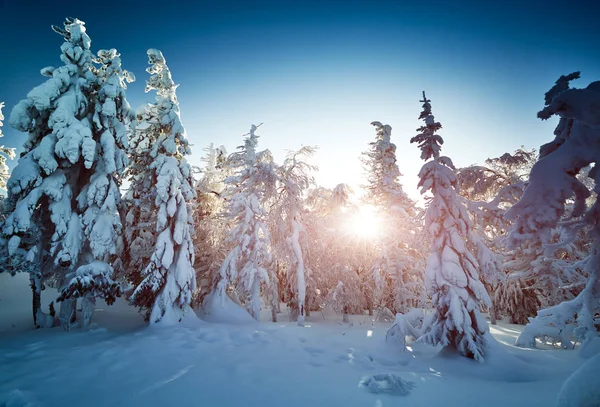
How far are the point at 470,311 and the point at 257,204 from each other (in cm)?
1358

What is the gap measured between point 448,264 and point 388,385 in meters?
5.39

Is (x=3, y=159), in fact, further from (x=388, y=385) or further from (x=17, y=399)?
(x=388, y=385)

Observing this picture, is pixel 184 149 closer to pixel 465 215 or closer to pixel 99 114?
pixel 99 114

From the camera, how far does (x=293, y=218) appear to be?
66.2 feet

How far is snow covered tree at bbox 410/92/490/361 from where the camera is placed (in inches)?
412

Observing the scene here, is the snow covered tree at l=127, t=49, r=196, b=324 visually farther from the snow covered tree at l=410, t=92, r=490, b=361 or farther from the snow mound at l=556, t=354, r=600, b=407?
the snow mound at l=556, t=354, r=600, b=407

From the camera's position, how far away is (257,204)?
19.2 metres

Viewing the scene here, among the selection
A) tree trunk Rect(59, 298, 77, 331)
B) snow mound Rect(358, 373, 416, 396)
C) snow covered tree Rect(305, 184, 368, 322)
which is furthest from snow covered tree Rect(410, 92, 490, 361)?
tree trunk Rect(59, 298, 77, 331)

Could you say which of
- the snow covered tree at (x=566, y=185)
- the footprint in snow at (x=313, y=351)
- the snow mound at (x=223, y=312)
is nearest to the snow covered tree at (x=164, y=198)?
the snow mound at (x=223, y=312)

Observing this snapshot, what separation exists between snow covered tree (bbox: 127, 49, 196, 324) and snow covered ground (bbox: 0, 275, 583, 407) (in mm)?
1778

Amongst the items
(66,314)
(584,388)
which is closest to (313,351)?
(584,388)

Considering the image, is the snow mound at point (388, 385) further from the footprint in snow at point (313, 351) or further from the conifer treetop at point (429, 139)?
the conifer treetop at point (429, 139)

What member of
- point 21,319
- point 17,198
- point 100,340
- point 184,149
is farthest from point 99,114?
point 21,319

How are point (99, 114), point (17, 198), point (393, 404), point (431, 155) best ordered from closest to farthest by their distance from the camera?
1. point (393, 404)
2. point (431, 155)
3. point (17, 198)
4. point (99, 114)
